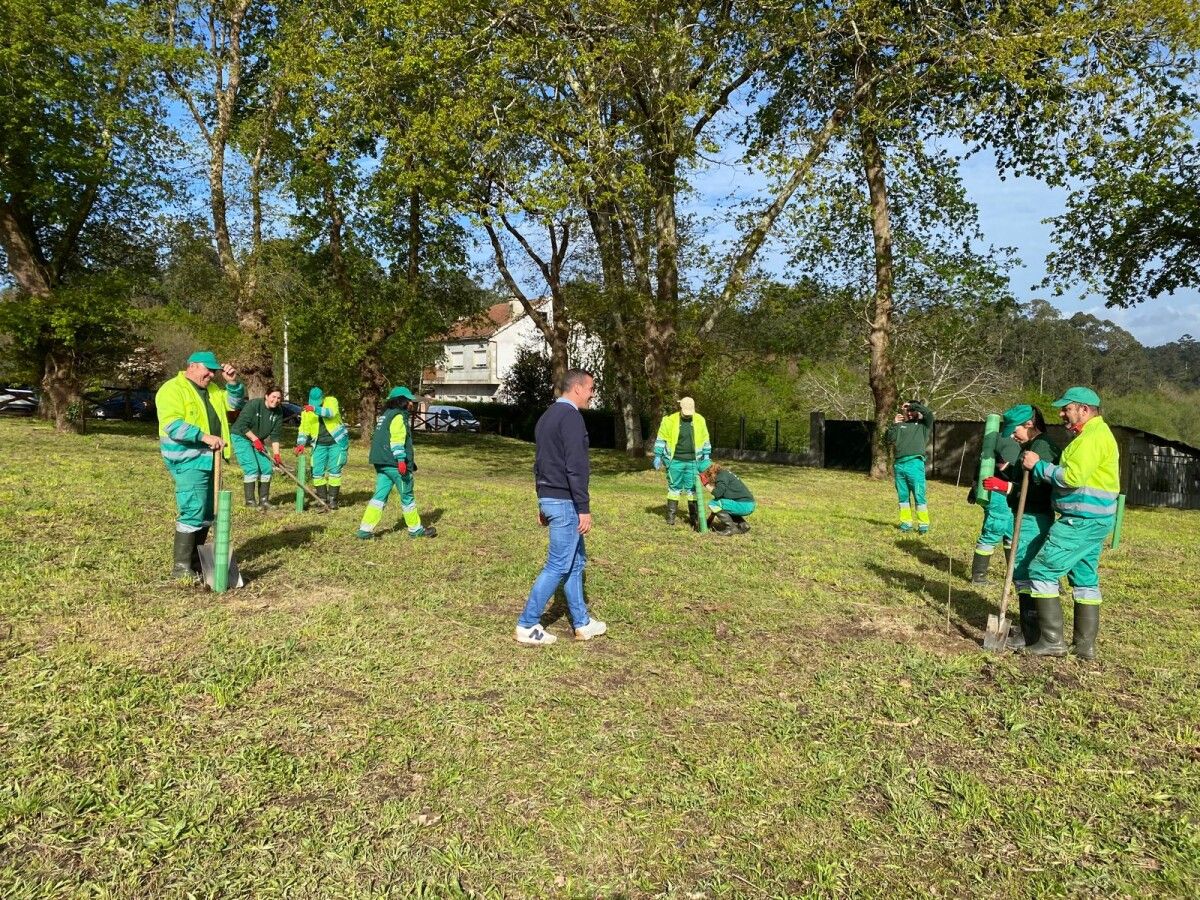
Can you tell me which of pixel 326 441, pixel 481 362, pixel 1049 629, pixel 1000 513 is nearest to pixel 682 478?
pixel 1000 513

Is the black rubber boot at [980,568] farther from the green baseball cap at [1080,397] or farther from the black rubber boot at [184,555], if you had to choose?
the black rubber boot at [184,555]

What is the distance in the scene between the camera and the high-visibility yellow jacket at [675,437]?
33.0ft

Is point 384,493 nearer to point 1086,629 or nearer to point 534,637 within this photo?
point 534,637

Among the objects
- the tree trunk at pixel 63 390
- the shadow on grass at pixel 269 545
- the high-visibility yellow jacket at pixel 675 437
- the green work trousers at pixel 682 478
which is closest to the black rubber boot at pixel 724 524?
the green work trousers at pixel 682 478

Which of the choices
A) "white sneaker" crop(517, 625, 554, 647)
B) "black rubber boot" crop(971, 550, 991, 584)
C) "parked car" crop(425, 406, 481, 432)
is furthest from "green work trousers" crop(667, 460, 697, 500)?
"parked car" crop(425, 406, 481, 432)

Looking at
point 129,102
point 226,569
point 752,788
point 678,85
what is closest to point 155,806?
point 752,788

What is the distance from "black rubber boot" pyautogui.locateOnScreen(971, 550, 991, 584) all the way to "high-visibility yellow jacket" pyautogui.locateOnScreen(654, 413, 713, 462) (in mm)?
3543

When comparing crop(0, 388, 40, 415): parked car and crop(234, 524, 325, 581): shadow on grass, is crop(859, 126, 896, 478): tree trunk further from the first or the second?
crop(0, 388, 40, 415): parked car

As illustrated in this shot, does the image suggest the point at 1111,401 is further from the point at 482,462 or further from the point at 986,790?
the point at 986,790

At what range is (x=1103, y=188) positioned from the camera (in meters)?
16.4

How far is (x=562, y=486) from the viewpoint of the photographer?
5.19 m

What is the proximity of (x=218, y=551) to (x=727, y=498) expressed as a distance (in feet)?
20.0

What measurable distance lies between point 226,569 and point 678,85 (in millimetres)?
12539

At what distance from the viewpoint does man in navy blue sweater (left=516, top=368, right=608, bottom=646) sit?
5.14 meters
